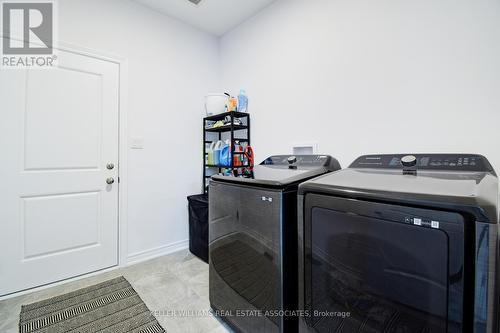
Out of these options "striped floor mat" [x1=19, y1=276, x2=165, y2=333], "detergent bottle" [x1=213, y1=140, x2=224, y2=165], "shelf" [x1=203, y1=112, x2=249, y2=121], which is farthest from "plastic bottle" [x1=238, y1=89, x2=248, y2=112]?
"striped floor mat" [x1=19, y1=276, x2=165, y2=333]

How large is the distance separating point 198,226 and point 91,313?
1.10m

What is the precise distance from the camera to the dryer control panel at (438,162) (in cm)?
109

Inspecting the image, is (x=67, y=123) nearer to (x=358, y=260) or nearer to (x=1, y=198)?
(x=1, y=198)

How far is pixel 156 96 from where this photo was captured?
8.29ft

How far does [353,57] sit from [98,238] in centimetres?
276

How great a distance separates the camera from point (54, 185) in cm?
199

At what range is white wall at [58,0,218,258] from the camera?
2182 mm

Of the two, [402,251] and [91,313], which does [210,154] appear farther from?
[402,251]

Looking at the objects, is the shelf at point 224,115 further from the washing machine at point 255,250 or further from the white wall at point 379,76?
the washing machine at point 255,250

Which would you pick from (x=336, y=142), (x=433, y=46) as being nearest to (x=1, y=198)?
(x=336, y=142)

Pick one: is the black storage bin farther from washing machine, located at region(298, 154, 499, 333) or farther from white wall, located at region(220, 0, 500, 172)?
washing machine, located at region(298, 154, 499, 333)

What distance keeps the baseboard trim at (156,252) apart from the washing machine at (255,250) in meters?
1.21

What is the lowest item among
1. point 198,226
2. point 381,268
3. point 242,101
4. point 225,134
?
point 198,226

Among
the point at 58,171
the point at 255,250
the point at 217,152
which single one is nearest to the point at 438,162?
the point at 255,250
